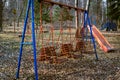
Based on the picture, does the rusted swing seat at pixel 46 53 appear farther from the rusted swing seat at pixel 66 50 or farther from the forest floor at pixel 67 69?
the rusted swing seat at pixel 66 50

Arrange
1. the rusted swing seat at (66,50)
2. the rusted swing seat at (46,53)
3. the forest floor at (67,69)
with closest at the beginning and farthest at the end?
1. the forest floor at (67,69)
2. the rusted swing seat at (46,53)
3. the rusted swing seat at (66,50)

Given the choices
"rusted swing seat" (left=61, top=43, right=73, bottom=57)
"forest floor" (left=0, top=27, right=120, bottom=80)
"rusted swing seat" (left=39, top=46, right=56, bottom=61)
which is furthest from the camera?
"rusted swing seat" (left=61, top=43, right=73, bottom=57)

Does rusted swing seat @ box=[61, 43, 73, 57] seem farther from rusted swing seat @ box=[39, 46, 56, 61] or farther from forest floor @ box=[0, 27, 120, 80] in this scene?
rusted swing seat @ box=[39, 46, 56, 61]

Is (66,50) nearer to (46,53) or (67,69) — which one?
(46,53)

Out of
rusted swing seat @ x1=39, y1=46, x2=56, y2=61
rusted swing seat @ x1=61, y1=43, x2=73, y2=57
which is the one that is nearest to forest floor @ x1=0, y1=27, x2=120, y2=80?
rusted swing seat @ x1=39, y1=46, x2=56, y2=61

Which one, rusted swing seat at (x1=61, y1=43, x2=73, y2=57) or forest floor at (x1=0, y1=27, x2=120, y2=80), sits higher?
rusted swing seat at (x1=61, y1=43, x2=73, y2=57)

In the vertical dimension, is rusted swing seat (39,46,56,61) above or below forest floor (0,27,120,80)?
above

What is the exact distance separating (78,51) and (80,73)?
190 inches

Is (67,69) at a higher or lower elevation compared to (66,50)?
lower

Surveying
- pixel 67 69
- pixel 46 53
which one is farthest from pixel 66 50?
pixel 67 69

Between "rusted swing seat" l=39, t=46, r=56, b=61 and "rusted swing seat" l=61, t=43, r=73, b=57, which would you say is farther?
"rusted swing seat" l=61, t=43, r=73, b=57

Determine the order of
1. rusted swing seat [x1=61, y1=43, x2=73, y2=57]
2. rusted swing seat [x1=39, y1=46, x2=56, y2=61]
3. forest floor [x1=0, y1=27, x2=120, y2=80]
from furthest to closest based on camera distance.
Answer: rusted swing seat [x1=61, y1=43, x2=73, y2=57] → rusted swing seat [x1=39, y1=46, x2=56, y2=61] → forest floor [x1=0, y1=27, x2=120, y2=80]

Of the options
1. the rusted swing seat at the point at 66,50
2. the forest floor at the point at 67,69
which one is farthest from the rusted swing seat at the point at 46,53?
the rusted swing seat at the point at 66,50

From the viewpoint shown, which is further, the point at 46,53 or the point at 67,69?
the point at 46,53
